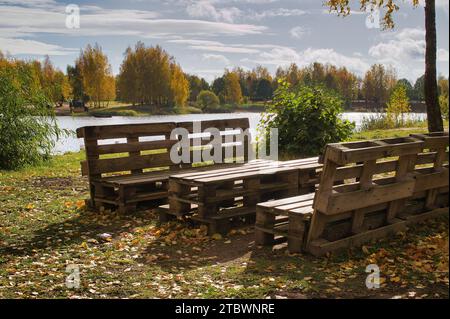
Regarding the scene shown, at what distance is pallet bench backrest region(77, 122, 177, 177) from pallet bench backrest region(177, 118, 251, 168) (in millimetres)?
388

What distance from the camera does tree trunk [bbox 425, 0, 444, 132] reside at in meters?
10.5

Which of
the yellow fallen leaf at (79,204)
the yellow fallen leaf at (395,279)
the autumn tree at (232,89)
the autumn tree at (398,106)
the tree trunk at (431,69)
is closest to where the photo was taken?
the yellow fallen leaf at (395,279)

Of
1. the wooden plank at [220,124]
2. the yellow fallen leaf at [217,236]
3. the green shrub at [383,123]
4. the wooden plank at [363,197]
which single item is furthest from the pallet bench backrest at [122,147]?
the green shrub at [383,123]

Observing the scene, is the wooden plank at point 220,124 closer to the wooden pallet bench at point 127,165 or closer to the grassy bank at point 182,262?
the wooden pallet bench at point 127,165

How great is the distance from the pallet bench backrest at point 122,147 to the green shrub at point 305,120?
4979 mm

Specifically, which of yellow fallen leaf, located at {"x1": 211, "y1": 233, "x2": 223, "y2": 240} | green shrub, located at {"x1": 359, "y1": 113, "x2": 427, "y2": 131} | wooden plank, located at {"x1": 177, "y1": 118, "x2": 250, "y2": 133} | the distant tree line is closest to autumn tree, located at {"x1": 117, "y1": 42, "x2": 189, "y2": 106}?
the distant tree line

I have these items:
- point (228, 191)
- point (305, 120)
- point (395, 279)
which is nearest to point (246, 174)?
point (228, 191)

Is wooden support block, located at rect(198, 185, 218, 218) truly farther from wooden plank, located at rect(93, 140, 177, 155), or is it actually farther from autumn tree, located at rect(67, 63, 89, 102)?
autumn tree, located at rect(67, 63, 89, 102)

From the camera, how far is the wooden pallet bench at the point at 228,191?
717cm

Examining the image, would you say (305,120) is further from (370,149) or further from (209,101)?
(209,101)

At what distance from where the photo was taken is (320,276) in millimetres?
5199

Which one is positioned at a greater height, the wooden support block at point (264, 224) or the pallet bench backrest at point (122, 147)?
the pallet bench backrest at point (122, 147)

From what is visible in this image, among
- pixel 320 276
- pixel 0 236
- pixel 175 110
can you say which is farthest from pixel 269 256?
pixel 175 110
